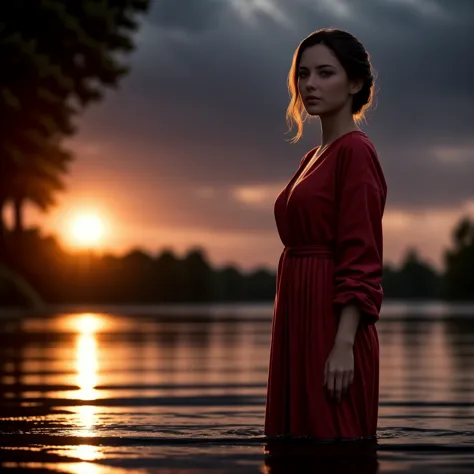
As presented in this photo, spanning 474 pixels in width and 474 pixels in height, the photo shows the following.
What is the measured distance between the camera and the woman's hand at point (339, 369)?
5961 millimetres

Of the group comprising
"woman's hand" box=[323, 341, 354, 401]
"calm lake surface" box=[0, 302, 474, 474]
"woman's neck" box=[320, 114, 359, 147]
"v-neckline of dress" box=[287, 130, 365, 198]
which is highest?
"woman's neck" box=[320, 114, 359, 147]

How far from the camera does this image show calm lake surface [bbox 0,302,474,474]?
5949 mm

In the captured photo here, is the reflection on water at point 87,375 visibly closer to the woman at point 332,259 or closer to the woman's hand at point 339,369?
the woman at point 332,259

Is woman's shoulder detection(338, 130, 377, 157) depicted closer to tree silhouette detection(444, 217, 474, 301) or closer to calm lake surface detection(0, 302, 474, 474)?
calm lake surface detection(0, 302, 474, 474)

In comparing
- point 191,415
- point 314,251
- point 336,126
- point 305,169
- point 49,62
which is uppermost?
point 49,62

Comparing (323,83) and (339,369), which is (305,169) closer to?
(323,83)

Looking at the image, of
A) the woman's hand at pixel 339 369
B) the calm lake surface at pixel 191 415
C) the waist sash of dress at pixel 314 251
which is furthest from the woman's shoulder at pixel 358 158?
the calm lake surface at pixel 191 415

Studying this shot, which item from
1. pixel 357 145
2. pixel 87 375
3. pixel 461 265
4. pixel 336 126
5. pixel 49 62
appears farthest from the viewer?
pixel 461 265

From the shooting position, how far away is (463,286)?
13400 cm

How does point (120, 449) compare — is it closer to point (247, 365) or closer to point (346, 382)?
point (346, 382)

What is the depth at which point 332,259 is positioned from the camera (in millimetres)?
6203

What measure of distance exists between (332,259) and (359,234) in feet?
0.85

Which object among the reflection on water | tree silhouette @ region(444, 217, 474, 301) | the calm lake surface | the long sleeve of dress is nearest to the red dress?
the long sleeve of dress

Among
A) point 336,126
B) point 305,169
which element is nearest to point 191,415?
point 305,169
